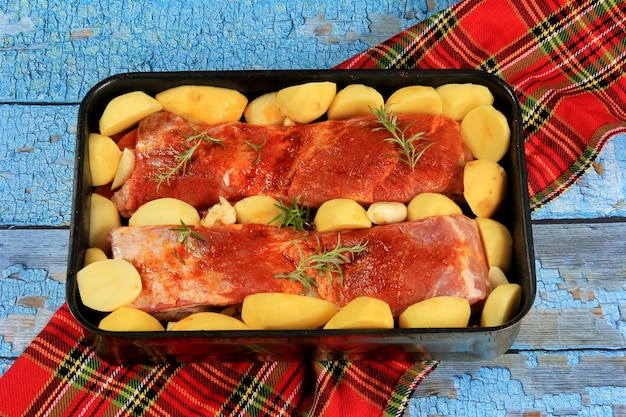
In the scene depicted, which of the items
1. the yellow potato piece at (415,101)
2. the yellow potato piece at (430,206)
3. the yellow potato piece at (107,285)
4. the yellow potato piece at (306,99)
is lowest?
the yellow potato piece at (107,285)

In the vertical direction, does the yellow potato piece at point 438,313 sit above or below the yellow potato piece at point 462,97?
below

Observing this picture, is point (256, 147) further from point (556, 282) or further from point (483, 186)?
point (556, 282)

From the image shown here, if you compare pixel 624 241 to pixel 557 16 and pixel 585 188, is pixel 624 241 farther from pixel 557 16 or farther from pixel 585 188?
Answer: pixel 557 16

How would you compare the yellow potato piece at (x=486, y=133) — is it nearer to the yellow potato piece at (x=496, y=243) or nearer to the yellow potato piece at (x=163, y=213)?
the yellow potato piece at (x=496, y=243)

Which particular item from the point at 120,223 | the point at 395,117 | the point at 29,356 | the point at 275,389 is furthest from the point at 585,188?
the point at 29,356

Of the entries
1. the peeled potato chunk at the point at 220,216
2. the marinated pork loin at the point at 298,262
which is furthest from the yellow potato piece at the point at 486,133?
the peeled potato chunk at the point at 220,216
